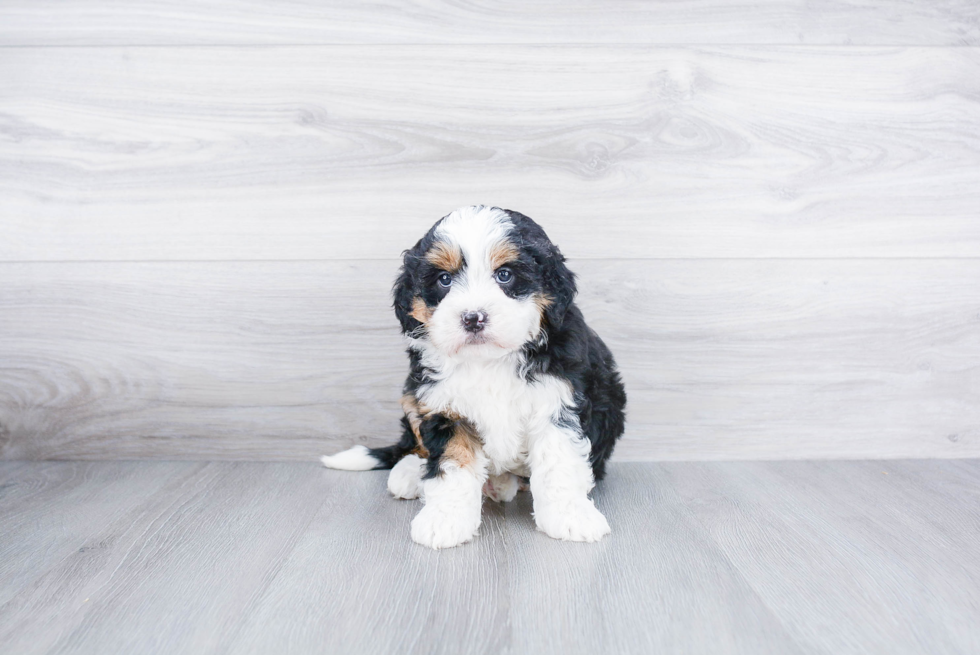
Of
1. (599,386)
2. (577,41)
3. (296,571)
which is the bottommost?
(296,571)

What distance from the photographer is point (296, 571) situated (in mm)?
1411

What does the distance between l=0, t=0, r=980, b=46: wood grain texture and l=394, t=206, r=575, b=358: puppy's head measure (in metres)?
0.84

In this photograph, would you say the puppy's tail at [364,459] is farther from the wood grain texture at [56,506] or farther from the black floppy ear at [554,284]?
the black floppy ear at [554,284]

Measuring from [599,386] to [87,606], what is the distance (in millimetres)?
1147

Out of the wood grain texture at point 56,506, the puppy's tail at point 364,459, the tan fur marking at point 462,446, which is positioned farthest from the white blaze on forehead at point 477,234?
the wood grain texture at point 56,506

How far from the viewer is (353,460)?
6.98 feet

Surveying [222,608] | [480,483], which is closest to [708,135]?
[480,483]

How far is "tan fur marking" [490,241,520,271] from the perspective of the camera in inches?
59.7

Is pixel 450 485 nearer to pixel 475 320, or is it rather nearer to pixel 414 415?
pixel 414 415

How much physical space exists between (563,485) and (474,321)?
44 cm

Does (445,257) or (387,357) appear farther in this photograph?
(387,357)

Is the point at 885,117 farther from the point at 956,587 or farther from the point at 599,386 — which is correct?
the point at 956,587

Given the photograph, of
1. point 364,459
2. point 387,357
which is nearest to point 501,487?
point 364,459

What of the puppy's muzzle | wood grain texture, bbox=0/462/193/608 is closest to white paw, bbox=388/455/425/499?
the puppy's muzzle
